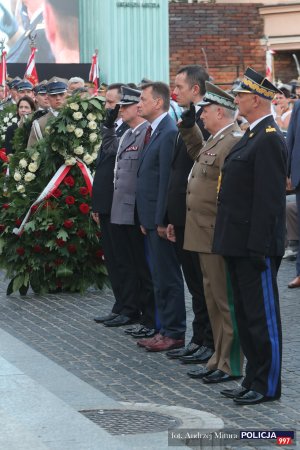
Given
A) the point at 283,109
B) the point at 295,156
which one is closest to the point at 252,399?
the point at 295,156

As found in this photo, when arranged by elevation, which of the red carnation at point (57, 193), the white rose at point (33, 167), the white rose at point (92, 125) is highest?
the white rose at point (92, 125)

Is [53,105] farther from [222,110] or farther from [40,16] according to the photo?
[40,16]

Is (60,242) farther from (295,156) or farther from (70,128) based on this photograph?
(295,156)

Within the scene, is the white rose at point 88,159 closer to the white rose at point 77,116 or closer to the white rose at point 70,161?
the white rose at point 70,161

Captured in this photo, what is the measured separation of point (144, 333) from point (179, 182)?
5.27ft

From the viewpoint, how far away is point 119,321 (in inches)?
383

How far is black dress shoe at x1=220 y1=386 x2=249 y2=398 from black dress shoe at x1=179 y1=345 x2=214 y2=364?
0.96m

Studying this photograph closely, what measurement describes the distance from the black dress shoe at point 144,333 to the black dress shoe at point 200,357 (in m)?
1.01

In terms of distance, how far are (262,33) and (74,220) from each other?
46.5ft

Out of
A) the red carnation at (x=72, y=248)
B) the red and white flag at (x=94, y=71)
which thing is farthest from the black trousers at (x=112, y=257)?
the red and white flag at (x=94, y=71)

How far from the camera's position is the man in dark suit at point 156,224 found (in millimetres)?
8633

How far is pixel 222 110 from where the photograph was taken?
7.56 m

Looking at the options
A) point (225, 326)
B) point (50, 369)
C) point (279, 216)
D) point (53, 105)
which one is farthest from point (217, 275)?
point (53, 105)

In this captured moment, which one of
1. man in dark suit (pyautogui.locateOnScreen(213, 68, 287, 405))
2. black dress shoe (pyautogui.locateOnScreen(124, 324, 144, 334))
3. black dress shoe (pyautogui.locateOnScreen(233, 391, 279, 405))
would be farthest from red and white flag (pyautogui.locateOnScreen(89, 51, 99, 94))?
black dress shoe (pyautogui.locateOnScreen(233, 391, 279, 405))
